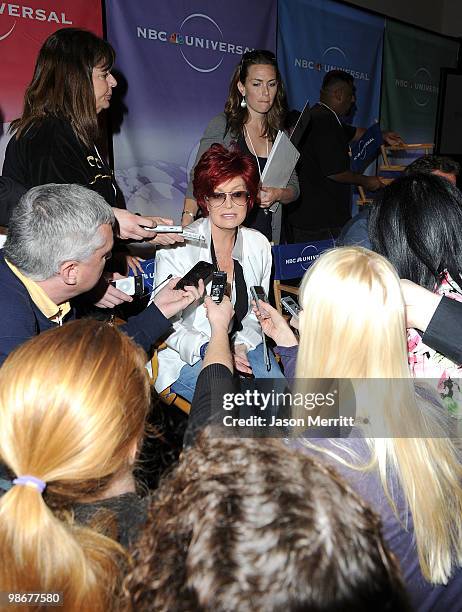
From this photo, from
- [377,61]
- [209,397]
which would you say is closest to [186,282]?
[209,397]

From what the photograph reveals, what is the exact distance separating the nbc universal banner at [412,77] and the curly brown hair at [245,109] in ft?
10.7

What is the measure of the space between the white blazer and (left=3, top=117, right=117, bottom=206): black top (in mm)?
458

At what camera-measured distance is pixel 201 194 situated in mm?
2342

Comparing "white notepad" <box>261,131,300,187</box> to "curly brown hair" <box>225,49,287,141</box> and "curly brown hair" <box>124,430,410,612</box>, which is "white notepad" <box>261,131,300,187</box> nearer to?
"curly brown hair" <box>225,49,287,141</box>

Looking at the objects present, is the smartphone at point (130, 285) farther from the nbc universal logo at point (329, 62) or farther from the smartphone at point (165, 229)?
the nbc universal logo at point (329, 62)

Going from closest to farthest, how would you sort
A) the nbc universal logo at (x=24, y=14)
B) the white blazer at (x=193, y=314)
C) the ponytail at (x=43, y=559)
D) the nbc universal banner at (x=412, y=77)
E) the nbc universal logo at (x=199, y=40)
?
the ponytail at (x=43, y=559) → the white blazer at (x=193, y=314) → the nbc universal logo at (x=24, y=14) → the nbc universal logo at (x=199, y=40) → the nbc universal banner at (x=412, y=77)

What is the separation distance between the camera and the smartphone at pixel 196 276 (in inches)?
75.3

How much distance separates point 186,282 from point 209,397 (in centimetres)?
86

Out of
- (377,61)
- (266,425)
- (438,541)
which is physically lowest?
(438,541)

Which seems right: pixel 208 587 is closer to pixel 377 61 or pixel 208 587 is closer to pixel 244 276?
pixel 244 276

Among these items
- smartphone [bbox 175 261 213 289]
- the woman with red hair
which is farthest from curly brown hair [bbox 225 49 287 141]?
smartphone [bbox 175 261 213 289]

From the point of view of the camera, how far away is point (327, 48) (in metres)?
4.85

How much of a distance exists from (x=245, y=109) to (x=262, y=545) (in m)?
2.70

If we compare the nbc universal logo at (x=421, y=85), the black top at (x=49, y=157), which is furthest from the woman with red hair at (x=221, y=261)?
the nbc universal logo at (x=421, y=85)
